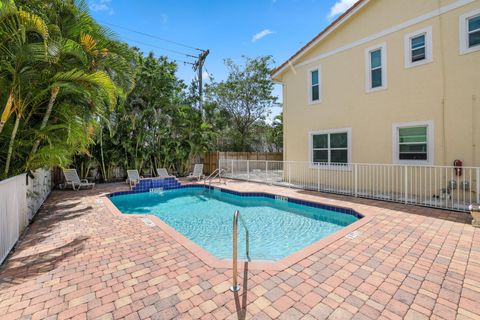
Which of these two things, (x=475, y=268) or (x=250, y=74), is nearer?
(x=475, y=268)

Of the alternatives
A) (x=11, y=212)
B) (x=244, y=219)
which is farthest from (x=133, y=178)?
(x=11, y=212)

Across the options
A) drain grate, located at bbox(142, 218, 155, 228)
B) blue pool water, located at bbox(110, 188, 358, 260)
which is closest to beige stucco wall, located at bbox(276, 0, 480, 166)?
blue pool water, located at bbox(110, 188, 358, 260)

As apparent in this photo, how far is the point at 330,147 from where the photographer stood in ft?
36.1

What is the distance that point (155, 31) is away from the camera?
16.9 m

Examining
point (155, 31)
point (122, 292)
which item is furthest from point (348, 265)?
point (155, 31)

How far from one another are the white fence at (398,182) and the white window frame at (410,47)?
381cm

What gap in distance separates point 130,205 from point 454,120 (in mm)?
12553

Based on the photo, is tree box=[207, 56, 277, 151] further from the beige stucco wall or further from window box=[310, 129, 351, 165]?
window box=[310, 129, 351, 165]

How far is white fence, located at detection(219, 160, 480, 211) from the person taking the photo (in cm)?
721

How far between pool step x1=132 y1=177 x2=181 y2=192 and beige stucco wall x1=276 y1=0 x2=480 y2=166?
7311 millimetres

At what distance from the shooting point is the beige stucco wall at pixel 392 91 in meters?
7.43

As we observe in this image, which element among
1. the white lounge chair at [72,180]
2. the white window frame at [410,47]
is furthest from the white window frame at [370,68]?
the white lounge chair at [72,180]

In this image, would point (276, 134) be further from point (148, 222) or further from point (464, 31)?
point (148, 222)

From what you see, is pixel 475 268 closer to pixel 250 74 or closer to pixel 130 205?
pixel 130 205
